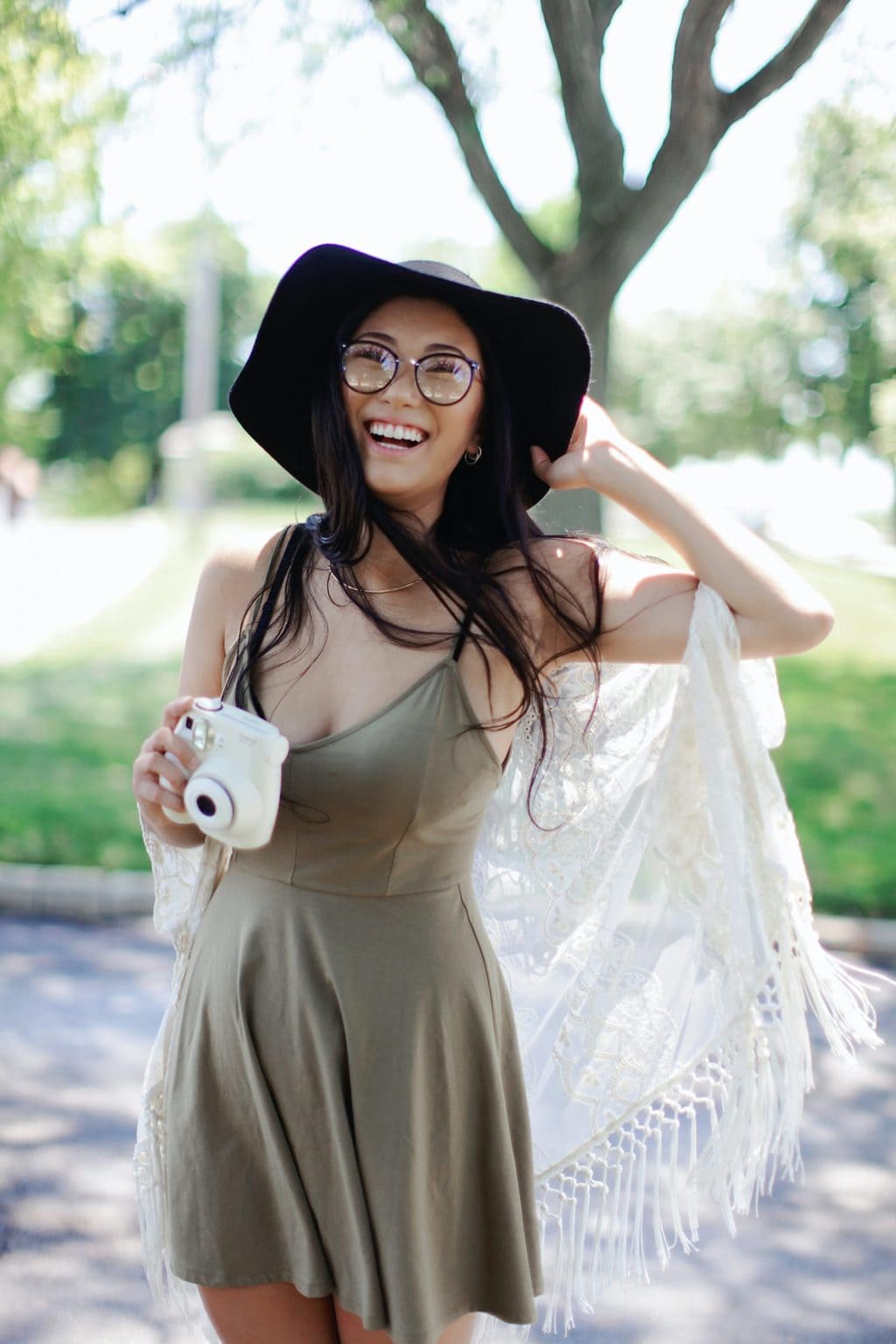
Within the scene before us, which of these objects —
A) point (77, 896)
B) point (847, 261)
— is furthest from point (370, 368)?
point (847, 261)

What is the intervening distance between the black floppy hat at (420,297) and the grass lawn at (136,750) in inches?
177

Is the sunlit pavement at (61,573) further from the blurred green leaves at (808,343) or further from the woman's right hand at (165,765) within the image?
the woman's right hand at (165,765)

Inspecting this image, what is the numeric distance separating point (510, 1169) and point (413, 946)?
0.39 metres

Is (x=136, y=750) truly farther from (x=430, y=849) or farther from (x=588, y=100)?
(x=430, y=849)

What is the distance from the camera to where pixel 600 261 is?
16.4ft

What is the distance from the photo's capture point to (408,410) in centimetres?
197

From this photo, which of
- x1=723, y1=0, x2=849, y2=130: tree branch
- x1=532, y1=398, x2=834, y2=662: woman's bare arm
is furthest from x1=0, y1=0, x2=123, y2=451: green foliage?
x1=532, y1=398, x2=834, y2=662: woman's bare arm

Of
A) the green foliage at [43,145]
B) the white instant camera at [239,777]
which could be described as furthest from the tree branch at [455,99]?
the white instant camera at [239,777]

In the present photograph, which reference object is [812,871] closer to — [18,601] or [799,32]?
[799,32]

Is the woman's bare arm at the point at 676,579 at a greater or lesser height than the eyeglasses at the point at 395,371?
lesser

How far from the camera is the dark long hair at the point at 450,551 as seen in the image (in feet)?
6.51

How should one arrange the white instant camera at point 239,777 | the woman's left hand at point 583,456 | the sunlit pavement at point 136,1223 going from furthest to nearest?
1. the sunlit pavement at point 136,1223
2. the woman's left hand at point 583,456
3. the white instant camera at point 239,777

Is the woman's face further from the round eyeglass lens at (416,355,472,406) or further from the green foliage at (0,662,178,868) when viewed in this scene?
the green foliage at (0,662,178,868)

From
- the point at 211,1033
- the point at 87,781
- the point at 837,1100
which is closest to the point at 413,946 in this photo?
the point at 211,1033
